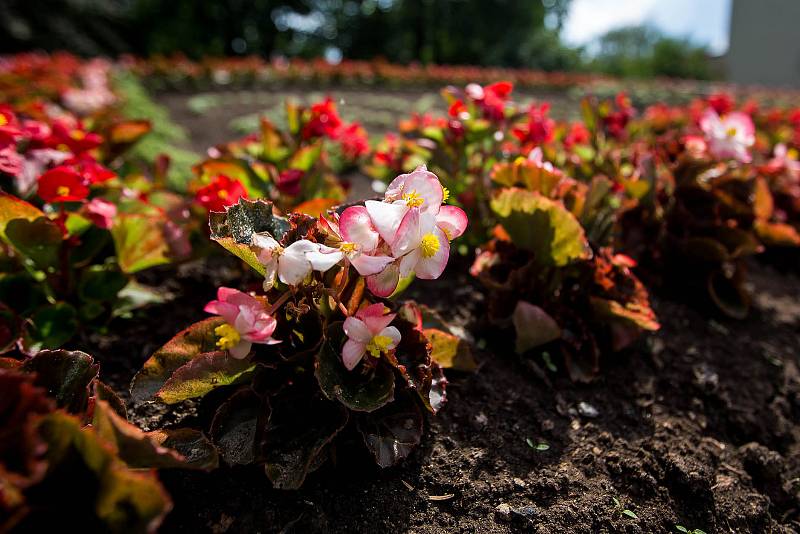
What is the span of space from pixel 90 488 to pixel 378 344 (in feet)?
1.62

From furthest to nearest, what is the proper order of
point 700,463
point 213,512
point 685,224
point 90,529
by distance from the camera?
point 685,224 → point 700,463 → point 213,512 → point 90,529

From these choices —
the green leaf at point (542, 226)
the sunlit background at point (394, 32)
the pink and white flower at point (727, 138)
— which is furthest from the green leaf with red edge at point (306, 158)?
the sunlit background at point (394, 32)

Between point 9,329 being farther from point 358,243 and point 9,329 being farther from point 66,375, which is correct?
point 358,243

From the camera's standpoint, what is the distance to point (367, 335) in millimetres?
1060

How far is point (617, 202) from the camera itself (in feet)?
7.64

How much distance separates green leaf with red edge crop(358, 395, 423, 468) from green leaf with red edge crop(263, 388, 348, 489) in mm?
66

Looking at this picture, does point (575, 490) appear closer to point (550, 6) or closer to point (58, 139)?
point (58, 139)

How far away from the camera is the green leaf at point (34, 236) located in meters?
1.32

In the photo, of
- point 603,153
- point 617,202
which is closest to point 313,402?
point 617,202

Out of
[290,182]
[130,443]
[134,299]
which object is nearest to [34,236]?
[134,299]

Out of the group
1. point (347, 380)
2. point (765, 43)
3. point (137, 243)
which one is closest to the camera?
point (347, 380)

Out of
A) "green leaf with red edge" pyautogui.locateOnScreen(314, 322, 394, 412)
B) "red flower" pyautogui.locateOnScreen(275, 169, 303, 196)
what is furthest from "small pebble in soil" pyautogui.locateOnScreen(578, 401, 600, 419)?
"red flower" pyautogui.locateOnScreen(275, 169, 303, 196)

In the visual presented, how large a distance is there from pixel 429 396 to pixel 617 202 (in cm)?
147

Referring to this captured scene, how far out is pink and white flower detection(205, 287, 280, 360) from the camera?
1002 millimetres
